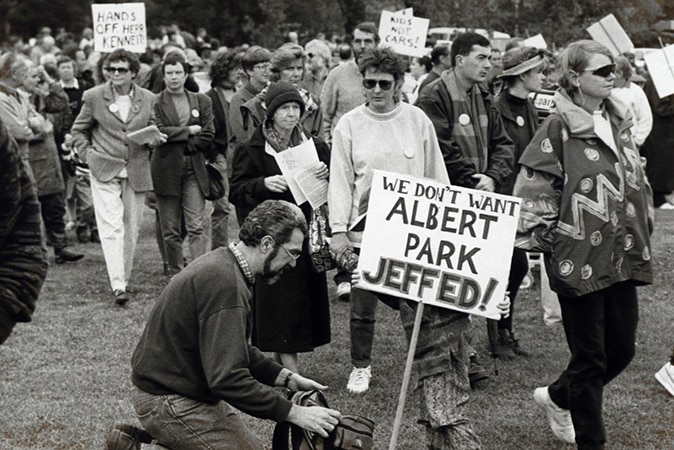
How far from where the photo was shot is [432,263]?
5281 mm

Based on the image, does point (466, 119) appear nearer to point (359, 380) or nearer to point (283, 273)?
point (283, 273)

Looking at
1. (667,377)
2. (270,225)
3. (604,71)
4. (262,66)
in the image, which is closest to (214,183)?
(262,66)

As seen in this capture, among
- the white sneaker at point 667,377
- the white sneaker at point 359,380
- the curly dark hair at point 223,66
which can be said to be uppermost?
the white sneaker at point 667,377

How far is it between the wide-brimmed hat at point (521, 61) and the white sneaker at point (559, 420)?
293cm

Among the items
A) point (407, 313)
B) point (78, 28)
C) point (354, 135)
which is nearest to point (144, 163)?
point (354, 135)

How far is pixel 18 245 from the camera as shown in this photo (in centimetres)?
298

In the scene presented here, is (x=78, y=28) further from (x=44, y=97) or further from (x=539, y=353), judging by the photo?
(x=539, y=353)

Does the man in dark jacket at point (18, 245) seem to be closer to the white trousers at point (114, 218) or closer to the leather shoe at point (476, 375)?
the leather shoe at point (476, 375)

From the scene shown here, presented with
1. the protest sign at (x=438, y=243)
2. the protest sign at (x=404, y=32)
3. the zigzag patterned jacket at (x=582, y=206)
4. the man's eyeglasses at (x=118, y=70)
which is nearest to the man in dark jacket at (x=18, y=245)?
the protest sign at (x=438, y=243)

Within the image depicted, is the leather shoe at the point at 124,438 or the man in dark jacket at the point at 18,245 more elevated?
the man in dark jacket at the point at 18,245

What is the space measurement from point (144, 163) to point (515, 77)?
12.9 ft

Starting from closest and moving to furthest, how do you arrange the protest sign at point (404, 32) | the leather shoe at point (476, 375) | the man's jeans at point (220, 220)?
the leather shoe at point (476, 375)
the man's jeans at point (220, 220)
the protest sign at point (404, 32)

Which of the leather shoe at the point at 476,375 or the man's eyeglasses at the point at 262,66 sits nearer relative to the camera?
the leather shoe at the point at 476,375

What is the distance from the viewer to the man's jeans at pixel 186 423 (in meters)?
4.64
